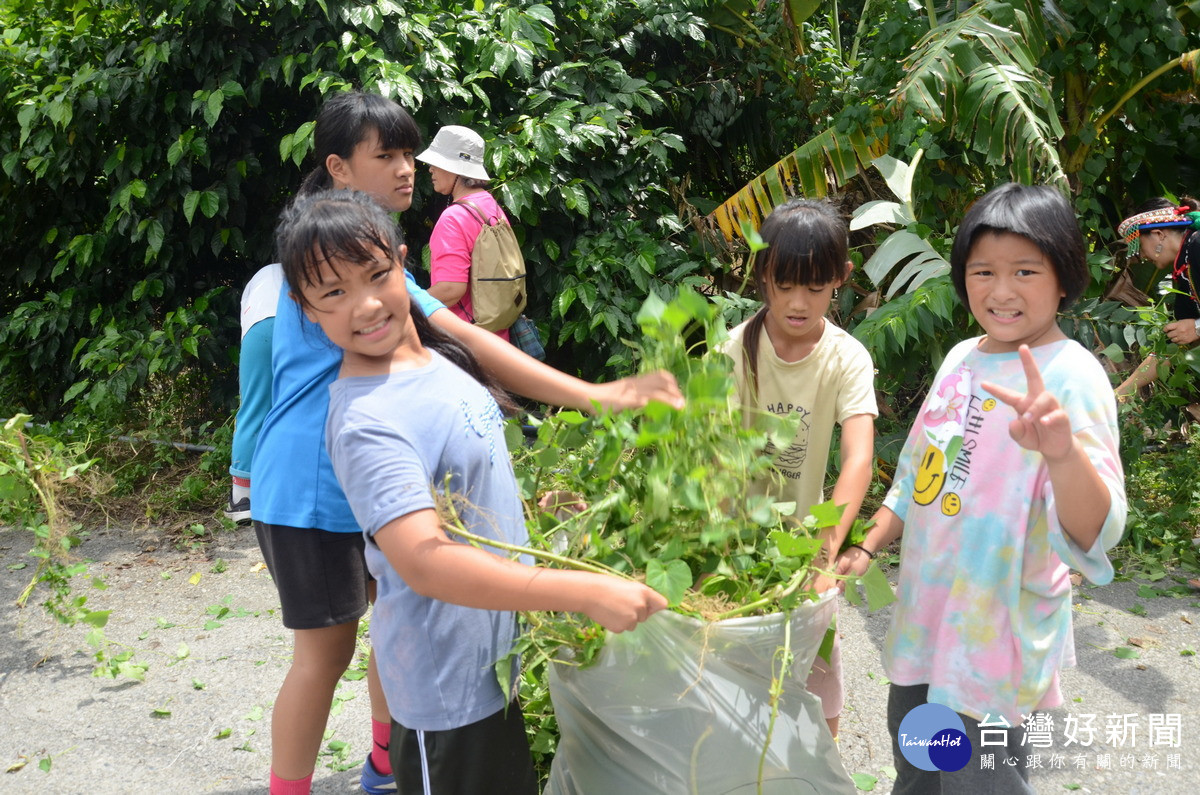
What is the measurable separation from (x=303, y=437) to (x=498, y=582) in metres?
0.76

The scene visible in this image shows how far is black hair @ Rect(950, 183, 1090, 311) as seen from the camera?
1.76m

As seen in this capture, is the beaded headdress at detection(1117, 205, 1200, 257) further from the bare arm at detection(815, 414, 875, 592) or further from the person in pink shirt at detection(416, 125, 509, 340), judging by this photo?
the bare arm at detection(815, 414, 875, 592)

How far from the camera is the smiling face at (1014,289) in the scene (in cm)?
178

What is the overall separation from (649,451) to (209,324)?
4103 mm

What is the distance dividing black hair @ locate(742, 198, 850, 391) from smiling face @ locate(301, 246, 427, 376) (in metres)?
0.77

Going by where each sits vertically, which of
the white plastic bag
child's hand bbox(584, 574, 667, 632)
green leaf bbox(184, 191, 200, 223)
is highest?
green leaf bbox(184, 191, 200, 223)

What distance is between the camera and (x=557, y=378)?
1.86 meters

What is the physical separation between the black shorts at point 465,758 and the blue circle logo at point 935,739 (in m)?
0.74

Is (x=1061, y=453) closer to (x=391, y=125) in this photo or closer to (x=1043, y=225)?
(x=1043, y=225)

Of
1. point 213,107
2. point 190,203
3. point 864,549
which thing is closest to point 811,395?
point 864,549

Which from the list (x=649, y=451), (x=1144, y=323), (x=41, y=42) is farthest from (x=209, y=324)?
(x=1144, y=323)

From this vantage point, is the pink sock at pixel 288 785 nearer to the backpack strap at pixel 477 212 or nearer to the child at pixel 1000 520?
the child at pixel 1000 520

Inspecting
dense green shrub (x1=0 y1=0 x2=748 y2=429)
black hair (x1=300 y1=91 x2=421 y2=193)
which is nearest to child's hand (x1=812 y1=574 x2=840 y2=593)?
black hair (x1=300 y1=91 x2=421 y2=193)

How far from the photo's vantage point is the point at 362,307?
5.21 ft
